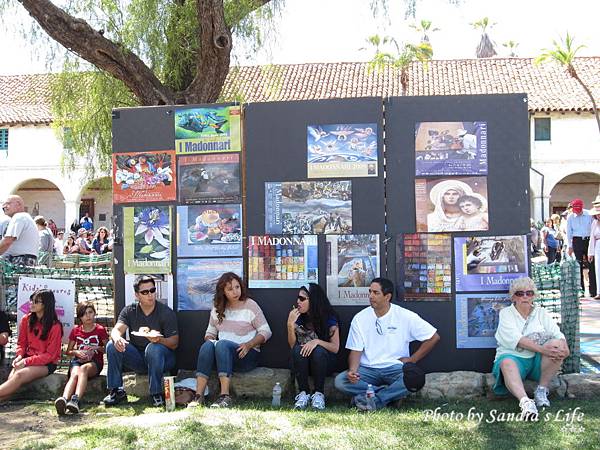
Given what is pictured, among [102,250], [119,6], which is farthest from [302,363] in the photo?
[102,250]

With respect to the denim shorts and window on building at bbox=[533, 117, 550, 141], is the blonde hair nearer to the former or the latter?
the denim shorts

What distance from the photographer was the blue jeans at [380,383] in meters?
6.16

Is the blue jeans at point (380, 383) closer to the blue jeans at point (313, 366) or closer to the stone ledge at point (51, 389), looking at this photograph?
the blue jeans at point (313, 366)

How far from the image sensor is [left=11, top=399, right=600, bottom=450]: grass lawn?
197 inches

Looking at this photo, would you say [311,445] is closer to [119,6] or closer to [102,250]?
[119,6]

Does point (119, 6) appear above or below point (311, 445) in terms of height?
above

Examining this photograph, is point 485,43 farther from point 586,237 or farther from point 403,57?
point 586,237

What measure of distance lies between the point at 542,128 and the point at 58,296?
27.2 metres

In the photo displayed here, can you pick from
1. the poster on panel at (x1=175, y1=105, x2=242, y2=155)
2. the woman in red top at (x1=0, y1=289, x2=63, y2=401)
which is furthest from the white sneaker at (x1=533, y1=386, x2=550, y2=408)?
the woman in red top at (x1=0, y1=289, x2=63, y2=401)

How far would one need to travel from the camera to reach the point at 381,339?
21.1 feet

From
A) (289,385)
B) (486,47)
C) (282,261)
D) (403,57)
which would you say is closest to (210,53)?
(282,261)

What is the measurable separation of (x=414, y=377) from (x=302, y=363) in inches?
38.0

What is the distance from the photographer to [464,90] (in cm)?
3114

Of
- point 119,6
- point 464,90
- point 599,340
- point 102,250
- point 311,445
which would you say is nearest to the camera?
point 311,445
